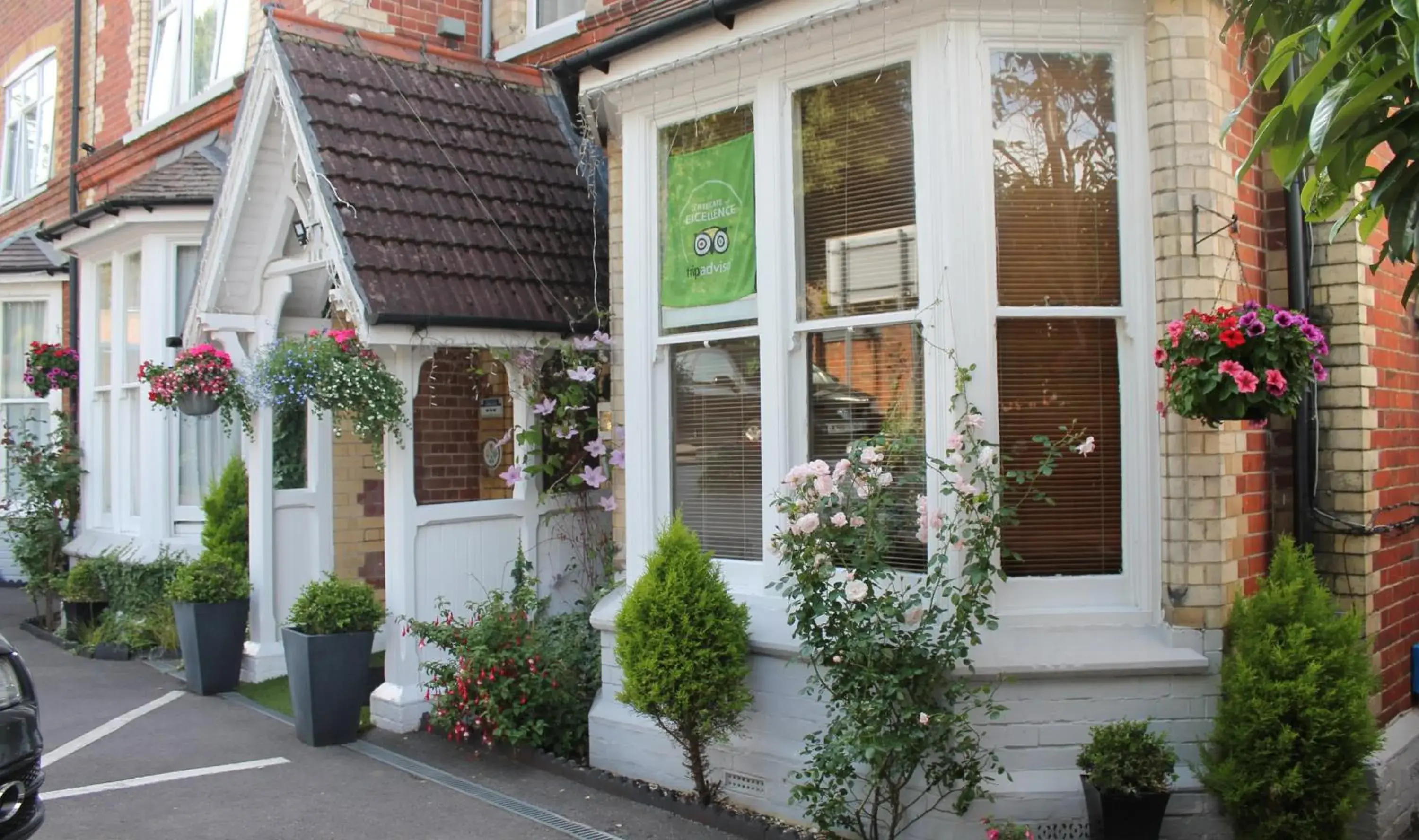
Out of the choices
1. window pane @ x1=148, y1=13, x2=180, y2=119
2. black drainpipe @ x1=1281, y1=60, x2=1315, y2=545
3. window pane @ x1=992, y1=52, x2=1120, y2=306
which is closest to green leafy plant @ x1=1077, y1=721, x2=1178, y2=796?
black drainpipe @ x1=1281, y1=60, x2=1315, y2=545

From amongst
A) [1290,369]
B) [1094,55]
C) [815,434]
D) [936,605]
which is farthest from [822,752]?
[1094,55]

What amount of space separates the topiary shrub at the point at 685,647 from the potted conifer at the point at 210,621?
4110 mm

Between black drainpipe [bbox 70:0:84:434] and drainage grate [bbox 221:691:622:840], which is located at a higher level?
black drainpipe [bbox 70:0:84:434]

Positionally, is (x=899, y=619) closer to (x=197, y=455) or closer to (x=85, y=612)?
(x=197, y=455)

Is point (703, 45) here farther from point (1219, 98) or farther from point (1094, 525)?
point (1094, 525)

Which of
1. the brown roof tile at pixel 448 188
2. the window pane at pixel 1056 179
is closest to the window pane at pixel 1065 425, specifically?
the window pane at pixel 1056 179

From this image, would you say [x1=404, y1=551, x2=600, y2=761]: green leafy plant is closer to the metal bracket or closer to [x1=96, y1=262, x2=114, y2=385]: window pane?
the metal bracket

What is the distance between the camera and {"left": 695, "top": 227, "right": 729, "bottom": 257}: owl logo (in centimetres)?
603

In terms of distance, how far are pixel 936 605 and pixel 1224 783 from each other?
1319mm

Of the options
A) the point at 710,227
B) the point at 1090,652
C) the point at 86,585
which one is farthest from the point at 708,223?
the point at 86,585

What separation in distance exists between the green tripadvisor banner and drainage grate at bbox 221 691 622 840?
249 centimetres

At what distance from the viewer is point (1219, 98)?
511 cm

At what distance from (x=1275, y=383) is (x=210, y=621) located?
7067 millimetres

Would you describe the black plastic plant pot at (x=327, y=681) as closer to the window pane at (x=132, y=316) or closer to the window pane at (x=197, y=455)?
the window pane at (x=197, y=455)
